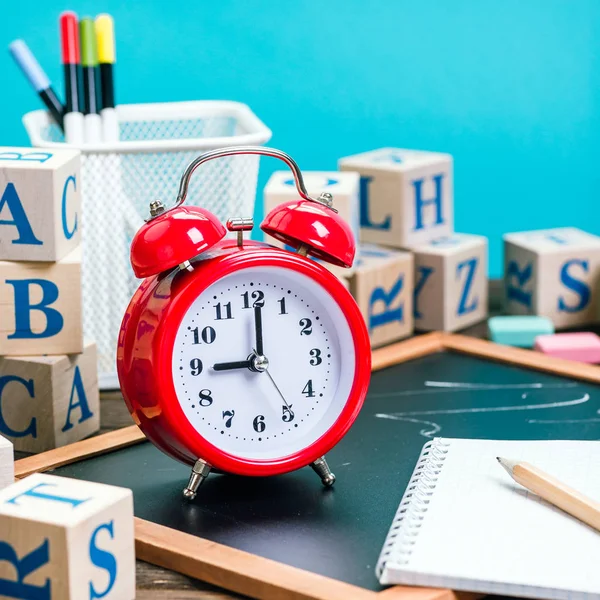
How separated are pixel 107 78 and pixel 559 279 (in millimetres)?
701

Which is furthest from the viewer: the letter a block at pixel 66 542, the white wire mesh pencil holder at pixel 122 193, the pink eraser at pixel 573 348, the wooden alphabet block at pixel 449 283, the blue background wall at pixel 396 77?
the blue background wall at pixel 396 77

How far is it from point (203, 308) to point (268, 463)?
15cm

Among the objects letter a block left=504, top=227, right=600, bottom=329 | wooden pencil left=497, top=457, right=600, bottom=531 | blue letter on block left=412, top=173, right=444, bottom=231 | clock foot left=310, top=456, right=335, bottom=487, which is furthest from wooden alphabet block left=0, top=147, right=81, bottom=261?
letter a block left=504, top=227, right=600, bottom=329

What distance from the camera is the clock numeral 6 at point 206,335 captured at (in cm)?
107

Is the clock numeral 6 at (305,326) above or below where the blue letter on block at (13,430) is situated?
above

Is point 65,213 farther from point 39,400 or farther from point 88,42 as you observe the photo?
point 88,42

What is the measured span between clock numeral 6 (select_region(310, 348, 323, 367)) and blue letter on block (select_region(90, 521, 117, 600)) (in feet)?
0.90

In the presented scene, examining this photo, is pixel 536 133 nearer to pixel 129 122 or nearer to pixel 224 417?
pixel 129 122

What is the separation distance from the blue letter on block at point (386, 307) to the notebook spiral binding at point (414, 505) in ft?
1.55

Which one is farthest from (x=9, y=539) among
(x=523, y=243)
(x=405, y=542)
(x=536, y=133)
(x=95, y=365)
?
(x=536, y=133)

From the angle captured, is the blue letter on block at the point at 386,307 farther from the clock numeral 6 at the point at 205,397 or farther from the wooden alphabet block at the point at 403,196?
the clock numeral 6 at the point at 205,397

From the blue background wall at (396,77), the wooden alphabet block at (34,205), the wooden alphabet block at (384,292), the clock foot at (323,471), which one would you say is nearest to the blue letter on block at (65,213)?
the wooden alphabet block at (34,205)

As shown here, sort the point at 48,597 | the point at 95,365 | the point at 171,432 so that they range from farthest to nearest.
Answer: the point at 95,365
the point at 171,432
the point at 48,597

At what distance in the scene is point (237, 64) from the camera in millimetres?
1982
